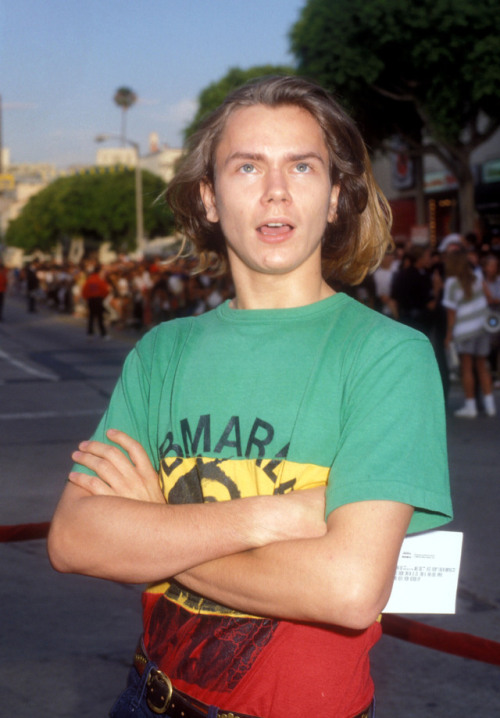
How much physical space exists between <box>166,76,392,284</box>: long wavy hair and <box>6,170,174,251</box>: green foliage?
258ft

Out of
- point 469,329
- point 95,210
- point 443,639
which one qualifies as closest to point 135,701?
point 443,639

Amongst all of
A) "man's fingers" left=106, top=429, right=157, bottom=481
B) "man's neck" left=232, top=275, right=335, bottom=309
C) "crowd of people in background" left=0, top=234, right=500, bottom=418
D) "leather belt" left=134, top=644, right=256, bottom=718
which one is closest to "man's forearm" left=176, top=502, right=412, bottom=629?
"leather belt" left=134, top=644, right=256, bottom=718

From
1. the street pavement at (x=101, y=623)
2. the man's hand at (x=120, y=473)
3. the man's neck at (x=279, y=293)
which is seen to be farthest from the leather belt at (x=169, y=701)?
the street pavement at (x=101, y=623)

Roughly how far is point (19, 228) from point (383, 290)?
3776 inches

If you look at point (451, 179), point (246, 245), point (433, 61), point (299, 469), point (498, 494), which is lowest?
point (498, 494)

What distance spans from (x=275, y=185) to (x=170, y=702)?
3.21 ft

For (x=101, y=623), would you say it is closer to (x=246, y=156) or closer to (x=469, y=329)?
(x=246, y=156)

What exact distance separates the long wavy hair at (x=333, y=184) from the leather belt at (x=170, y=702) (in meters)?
0.96

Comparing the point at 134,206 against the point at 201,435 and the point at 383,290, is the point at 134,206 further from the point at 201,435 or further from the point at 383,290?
the point at 201,435

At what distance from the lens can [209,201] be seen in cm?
220

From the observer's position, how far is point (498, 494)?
23.4ft

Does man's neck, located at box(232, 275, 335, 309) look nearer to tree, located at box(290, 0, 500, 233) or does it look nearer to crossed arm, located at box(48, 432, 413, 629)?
crossed arm, located at box(48, 432, 413, 629)

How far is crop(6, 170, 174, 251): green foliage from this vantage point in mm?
85500

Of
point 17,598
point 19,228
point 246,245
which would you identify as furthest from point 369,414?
point 19,228
